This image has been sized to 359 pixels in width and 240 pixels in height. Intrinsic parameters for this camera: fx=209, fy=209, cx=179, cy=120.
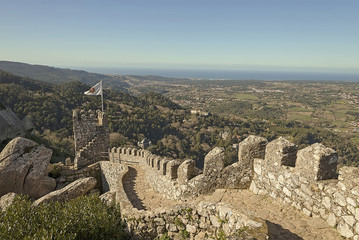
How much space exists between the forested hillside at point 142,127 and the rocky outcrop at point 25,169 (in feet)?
79.4

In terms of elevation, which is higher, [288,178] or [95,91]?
[95,91]

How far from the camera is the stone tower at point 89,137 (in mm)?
13391

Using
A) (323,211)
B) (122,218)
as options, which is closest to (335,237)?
(323,211)

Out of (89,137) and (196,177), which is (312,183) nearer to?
(196,177)

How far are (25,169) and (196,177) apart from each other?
29.9ft

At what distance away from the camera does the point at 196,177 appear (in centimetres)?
728

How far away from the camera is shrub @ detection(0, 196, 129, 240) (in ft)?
15.1

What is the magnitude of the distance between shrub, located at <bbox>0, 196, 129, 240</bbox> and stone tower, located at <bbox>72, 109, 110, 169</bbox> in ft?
24.6

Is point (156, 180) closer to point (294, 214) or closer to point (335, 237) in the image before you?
point (294, 214)

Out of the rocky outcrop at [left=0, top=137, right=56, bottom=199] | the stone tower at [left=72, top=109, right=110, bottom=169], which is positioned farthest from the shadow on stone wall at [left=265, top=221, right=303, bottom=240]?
the stone tower at [left=72, top=109, right=110, bottom=169]

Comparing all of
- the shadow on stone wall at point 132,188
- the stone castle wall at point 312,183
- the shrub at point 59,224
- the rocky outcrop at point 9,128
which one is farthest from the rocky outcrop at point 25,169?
the stone castle wall at point 312,183

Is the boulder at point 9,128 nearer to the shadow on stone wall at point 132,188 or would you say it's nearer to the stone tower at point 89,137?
the stone tower at point 89,137

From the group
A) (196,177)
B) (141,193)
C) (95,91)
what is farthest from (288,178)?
(95,91)

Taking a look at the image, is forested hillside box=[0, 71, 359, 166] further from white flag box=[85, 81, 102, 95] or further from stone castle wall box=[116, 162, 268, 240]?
stone castle wall box=[116, 162, 268, 240]
